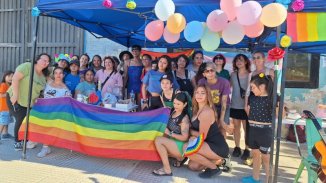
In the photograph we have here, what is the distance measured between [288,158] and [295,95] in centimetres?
258

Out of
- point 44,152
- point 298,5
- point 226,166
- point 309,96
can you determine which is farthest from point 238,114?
point 309,96

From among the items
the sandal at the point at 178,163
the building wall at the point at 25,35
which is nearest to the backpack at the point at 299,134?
Result: the sandal at the point at 178,163

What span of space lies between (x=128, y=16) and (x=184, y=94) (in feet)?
7.83

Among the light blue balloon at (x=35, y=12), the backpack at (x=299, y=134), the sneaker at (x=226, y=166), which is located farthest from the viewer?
the backpack at (x=299, y=134)

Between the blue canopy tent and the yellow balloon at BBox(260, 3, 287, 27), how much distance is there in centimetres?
16

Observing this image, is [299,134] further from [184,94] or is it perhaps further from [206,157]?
[184,94]

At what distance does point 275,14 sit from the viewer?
309 cm

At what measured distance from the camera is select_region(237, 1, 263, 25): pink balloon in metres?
3.24

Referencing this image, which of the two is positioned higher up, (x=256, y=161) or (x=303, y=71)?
(x=303, y=71)

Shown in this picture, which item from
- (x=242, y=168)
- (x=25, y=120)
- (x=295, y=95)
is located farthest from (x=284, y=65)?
(x=295, y=95)

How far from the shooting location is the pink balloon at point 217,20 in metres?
3.60

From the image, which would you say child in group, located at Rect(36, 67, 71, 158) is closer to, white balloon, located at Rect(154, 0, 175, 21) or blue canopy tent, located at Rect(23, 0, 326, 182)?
blue canopy tent, located at Rect(23, 0, 326, 182)

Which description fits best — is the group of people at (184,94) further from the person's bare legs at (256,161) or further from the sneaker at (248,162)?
the sneaker at (248,162)

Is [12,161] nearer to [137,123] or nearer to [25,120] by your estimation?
[25,120]
